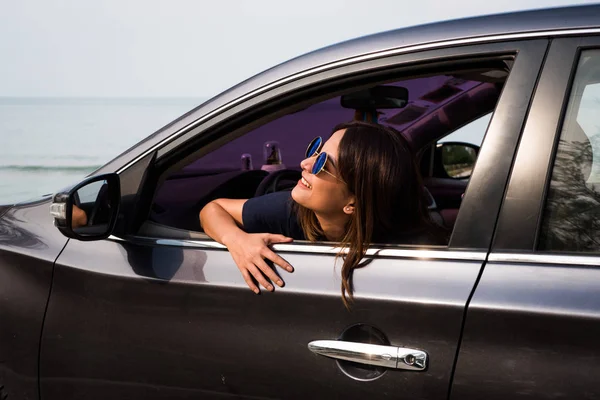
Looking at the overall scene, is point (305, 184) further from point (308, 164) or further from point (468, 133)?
point (468, 133)

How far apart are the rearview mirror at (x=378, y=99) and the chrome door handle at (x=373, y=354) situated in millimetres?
1170

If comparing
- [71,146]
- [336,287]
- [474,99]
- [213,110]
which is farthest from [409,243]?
[71,146]

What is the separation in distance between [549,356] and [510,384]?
0.09 metres

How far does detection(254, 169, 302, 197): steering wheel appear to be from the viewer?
2801 millimetres

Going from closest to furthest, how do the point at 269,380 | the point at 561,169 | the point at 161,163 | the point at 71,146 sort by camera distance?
the point at 561,169
the point at 269,380
the point at 161,163
the point at 71,146

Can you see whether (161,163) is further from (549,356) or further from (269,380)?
(549,356)

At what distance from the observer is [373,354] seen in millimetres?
1628

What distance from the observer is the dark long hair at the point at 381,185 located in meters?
1.93

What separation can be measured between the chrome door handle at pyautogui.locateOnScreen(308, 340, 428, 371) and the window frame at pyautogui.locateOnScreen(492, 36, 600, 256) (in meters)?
0.28

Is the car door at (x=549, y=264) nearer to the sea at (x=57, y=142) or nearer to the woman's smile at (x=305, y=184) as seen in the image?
the woman's smile at (x=305, y=184)

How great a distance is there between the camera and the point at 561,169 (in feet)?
5.32

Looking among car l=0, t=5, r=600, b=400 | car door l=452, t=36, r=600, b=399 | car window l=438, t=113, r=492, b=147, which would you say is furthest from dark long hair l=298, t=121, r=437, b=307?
car window l=438, t=113, r=492, b=147

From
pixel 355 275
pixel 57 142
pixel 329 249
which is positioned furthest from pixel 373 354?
pixel 57 142

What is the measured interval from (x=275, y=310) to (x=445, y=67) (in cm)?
67
